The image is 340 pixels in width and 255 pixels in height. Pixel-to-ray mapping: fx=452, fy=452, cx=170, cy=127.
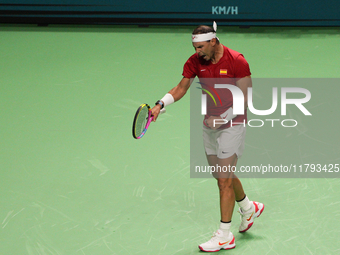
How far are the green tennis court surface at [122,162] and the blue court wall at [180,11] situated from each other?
1.29 metres

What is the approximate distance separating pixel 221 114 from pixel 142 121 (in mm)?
767

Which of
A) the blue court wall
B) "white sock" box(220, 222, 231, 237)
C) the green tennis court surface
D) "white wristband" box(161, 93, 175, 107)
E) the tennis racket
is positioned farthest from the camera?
the blue court wall

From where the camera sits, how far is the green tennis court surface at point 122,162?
184 inches

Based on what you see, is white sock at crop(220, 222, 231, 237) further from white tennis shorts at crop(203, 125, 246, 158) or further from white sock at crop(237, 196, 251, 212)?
white tennis shorts at crop(203, 125, 246, 158)

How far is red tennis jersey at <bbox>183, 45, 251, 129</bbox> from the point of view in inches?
165

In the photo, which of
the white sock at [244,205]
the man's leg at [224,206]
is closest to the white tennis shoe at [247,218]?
the white sock at [244,205]

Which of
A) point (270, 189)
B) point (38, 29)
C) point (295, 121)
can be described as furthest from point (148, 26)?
point (270, 189)

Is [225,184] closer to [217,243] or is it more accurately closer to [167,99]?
[217,243]

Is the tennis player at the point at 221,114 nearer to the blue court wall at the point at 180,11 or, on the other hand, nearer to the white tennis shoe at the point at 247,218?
the white tennis shoe at the point at 247,218

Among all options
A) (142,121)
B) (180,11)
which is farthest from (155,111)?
(180,11)

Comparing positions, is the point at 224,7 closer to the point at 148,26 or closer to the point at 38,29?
the point at 148,26

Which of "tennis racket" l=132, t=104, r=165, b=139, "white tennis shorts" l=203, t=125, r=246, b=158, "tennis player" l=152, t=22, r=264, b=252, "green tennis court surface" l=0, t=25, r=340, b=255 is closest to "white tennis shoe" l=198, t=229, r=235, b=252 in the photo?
"tennis player" l=152, t=22, r=264, b=252

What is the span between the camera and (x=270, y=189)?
5.55 m

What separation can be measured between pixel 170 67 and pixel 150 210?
16.0 feet
